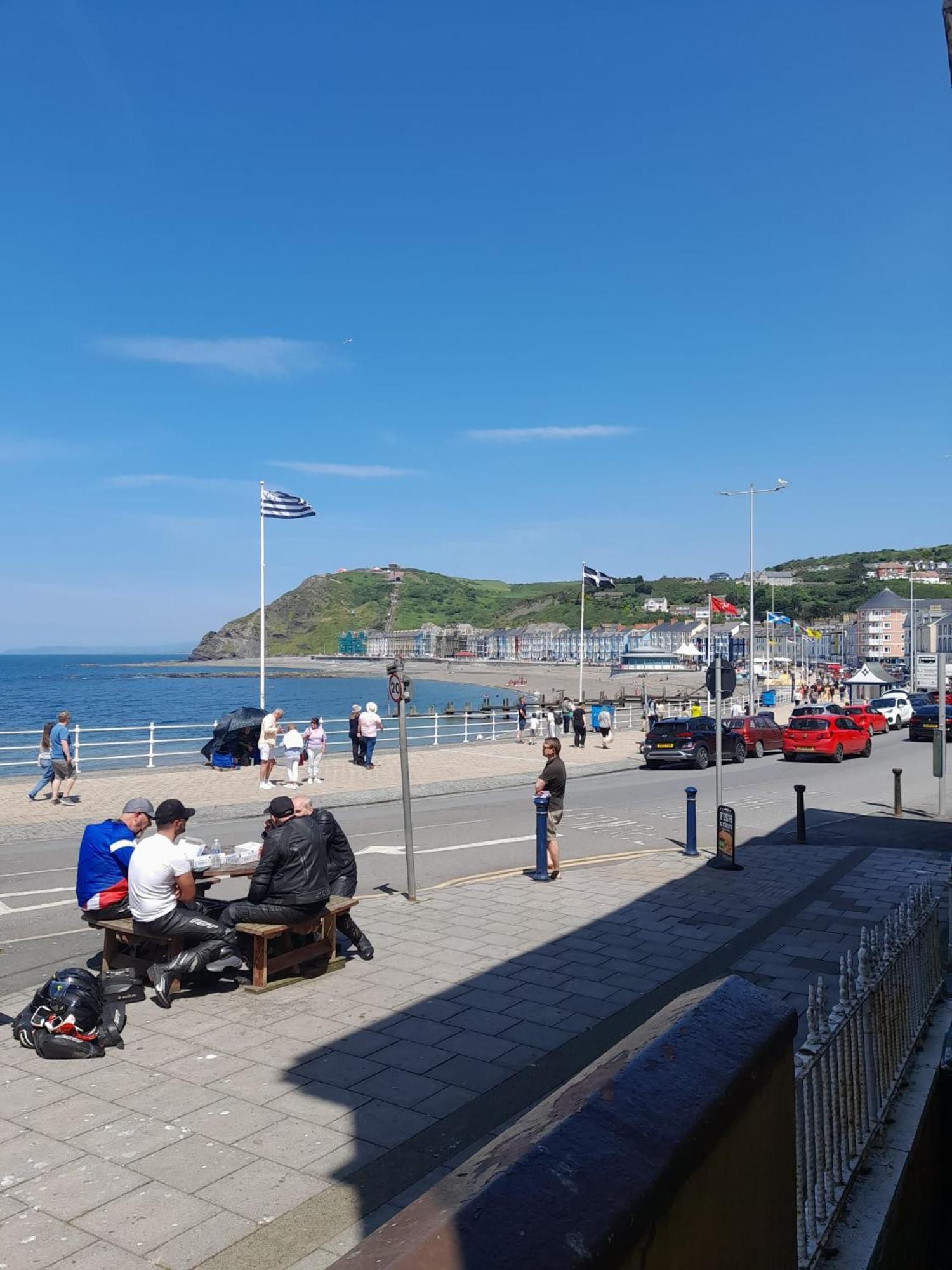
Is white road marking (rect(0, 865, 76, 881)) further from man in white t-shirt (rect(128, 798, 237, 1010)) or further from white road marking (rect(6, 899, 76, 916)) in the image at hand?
man in white t-shirt (rect(128, 798, 237, 1010))

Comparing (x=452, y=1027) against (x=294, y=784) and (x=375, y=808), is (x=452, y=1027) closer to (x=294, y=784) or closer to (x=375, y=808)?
(x=375, y=808)

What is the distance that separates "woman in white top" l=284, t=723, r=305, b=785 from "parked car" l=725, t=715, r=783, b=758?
572 inches

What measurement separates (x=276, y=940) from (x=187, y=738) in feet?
66.9

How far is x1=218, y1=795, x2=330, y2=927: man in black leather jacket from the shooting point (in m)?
7.63

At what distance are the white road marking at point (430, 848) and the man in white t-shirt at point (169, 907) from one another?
6199 millimetres

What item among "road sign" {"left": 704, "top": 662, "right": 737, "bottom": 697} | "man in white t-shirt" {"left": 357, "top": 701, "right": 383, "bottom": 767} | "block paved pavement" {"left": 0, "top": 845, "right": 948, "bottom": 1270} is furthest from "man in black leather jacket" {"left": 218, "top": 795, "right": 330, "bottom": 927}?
"man in white t-shirt" {"left": 357, "top": 701, "right": 383, "bottom": 767}

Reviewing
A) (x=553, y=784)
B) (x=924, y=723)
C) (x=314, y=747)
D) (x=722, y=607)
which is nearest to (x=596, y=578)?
(x=722, y=607)

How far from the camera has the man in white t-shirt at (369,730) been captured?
24.8 metres

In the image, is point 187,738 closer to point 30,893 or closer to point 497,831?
point 497,831

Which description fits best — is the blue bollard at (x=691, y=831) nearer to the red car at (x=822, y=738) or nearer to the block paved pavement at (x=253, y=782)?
the block paved pavement at (x=253, y=782)

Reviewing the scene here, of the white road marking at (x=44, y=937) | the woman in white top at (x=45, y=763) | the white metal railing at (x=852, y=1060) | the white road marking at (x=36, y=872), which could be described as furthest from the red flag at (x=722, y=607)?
the white metal railing at (x=852, y=1060)

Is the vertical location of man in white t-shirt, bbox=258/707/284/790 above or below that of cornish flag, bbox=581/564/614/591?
below

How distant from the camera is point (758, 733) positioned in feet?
101

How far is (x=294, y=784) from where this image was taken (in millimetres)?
21391
